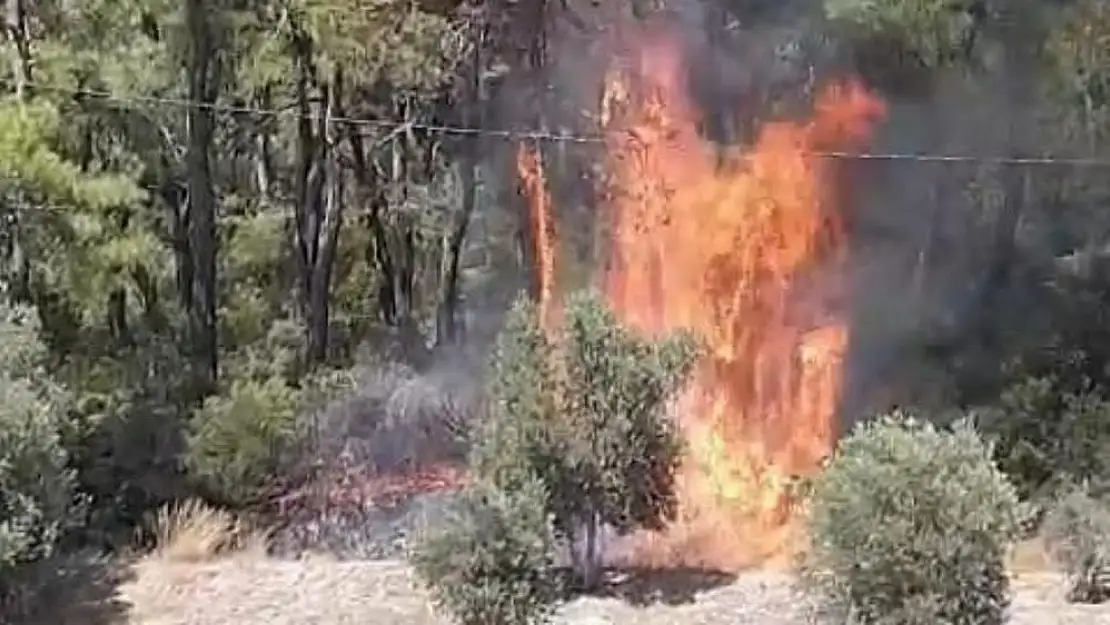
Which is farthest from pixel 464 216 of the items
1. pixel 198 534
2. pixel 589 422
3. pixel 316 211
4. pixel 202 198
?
pixel 589 422

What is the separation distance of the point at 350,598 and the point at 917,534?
14.9ft

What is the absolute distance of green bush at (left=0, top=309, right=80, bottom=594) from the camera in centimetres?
1339

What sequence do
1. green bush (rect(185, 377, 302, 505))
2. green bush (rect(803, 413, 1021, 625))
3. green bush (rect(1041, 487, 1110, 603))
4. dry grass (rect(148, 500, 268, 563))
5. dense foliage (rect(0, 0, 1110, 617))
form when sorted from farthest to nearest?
green bush (rect(185, 377, 302, 505)) → dry grass (rect(148, 500, 268, 563)) → dense foliage (rect(0, 0, 1110, 617)) → green bush (rect(1041, 487, 1110, 603)) → green bush (rect(803, 413, 1021, 625))

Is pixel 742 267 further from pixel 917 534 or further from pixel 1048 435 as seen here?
pixel 917 534

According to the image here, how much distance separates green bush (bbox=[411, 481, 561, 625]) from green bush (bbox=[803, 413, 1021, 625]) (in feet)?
6.37

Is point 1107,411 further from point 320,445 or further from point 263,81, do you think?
point 263,81

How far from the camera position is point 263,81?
20859mm

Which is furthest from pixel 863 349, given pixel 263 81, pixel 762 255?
pixel 263 81

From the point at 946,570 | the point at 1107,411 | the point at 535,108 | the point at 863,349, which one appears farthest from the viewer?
the point at 535,108

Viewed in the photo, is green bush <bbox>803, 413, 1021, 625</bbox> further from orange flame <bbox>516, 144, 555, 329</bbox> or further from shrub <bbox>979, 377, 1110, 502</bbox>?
orange flame <bbox>516, 144, 555, 329</bbox>

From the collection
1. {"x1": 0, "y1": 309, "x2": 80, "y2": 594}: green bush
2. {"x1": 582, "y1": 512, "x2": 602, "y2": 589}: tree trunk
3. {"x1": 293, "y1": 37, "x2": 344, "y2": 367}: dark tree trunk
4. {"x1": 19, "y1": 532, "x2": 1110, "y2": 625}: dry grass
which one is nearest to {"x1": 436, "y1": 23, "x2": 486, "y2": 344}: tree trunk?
{"x1": 293, "y1": 37, "x2": 344, "y2": 367}: dark tree trunk

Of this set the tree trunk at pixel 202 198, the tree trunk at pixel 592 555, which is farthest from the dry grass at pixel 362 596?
the tree trunk at pixel 202 198

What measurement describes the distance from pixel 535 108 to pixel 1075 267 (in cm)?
581

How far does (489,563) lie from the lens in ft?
40.7
